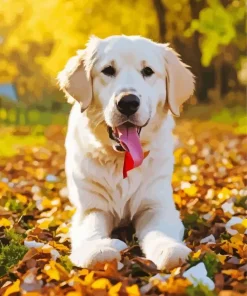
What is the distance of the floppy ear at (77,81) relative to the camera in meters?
4.05

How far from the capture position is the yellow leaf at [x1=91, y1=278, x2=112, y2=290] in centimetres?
304

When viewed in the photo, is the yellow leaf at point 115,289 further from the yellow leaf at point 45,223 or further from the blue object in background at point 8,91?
the blue object in background at point 8,91

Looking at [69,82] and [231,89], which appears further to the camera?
[231,89]

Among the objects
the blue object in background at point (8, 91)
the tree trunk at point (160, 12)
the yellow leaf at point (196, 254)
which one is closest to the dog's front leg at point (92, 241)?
the yellow leaf at point (196, 254)

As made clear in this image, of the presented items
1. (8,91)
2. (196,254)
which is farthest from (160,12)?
(196,254)

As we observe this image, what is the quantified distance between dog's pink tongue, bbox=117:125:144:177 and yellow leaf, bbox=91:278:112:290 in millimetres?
1032

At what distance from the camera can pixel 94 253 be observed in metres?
3.41

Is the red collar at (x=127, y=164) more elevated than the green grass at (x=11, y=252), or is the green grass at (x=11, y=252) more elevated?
the red collar at (x=127, y=164)

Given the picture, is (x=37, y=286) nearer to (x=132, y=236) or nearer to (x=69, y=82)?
(x=132, y=236)

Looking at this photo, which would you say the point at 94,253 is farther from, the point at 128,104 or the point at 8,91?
the point at 8,91

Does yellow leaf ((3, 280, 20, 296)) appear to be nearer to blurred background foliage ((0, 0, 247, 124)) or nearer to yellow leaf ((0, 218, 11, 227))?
yellow leaf ((0, 218, 11, 227))

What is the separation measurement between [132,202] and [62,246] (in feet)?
1.90

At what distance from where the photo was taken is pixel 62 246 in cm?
393

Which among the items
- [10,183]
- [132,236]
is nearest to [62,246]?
[132,236]
